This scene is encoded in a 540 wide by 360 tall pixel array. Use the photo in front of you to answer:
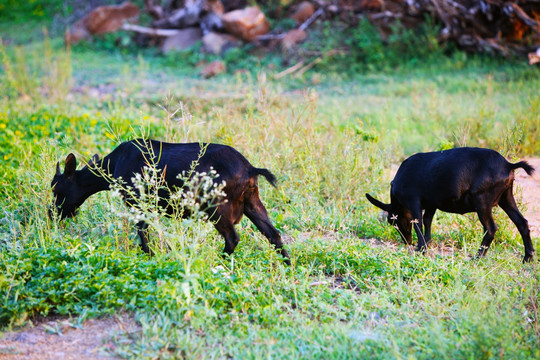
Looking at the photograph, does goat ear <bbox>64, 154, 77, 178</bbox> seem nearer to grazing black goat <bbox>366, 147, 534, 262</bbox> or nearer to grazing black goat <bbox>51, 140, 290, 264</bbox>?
grazing black goat <bbox>51, 140, 290, 264</bbox>

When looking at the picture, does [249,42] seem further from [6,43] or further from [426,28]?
[6,43]

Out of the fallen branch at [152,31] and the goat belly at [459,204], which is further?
the fallen branch at [152,31]

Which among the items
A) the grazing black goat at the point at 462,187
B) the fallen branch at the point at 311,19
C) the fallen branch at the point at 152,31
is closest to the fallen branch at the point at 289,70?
the fallen branch at the point at 311,19

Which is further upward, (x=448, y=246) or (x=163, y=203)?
(x=163, y=203)

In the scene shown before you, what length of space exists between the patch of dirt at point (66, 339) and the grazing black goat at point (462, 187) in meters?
3.19

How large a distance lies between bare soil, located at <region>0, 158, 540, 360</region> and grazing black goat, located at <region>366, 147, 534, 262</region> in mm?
3179

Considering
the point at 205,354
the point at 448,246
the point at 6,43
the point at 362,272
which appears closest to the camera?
the point at 205,354

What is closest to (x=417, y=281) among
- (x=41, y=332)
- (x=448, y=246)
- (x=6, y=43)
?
(x=448, y=246)

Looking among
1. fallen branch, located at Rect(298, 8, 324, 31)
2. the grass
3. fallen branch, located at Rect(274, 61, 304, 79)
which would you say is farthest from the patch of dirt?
fallen branch, located at Rect(298, 8, 324, 31)

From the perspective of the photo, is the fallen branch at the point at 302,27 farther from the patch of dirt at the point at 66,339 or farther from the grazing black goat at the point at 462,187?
the patch of dirt at the point at 66,339

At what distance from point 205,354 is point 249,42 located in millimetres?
13893

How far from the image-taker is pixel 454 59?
15.0 m

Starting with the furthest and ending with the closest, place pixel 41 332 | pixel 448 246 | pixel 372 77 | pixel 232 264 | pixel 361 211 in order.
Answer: pixel 372 77 → pixel 361 211 → pixel 448 246 → pixel 232 264 → pixel 41 332

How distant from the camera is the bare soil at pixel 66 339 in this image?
160 inches
